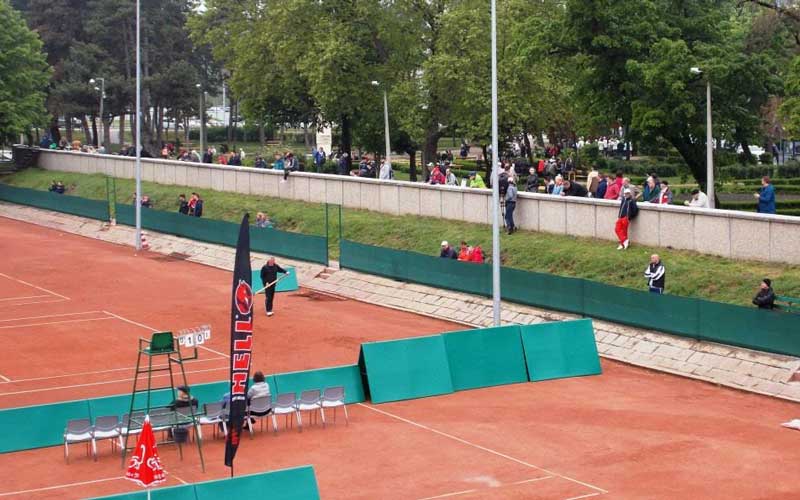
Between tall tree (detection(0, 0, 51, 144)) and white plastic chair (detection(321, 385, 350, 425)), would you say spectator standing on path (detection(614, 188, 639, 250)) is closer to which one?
white plastic chair (detection(321, 385, 350, 425))

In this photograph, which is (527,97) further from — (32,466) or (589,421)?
(32,466)

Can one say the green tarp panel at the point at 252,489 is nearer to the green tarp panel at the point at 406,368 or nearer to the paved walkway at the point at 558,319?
the green tarp panel at the point at 406,368

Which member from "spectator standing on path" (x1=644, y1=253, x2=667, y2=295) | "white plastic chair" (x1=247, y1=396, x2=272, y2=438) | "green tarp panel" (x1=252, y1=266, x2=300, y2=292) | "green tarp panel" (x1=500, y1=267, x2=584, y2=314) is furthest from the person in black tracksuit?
"white plastic chair" (x1=247, y1=396, x2=272, y2=438)

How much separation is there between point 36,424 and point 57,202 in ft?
133

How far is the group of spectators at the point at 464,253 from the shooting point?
39.6m

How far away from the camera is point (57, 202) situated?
63.8 meters

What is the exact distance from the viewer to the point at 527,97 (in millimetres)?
58719

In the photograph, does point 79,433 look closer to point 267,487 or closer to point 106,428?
point 106,428

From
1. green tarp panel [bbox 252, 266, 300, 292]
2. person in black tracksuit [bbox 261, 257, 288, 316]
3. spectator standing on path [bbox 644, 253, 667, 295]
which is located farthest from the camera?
green tarp panel [bbox 252, 266, 300, 292]

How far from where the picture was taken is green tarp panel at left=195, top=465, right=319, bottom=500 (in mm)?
18219

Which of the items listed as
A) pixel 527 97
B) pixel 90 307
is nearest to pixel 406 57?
pixel 527 97

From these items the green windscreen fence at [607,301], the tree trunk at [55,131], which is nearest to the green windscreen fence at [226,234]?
the green windscreen fence at [607,301]

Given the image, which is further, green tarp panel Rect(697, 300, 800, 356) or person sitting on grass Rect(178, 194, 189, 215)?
person sitting on grass Rect(178, 194, 189, 215)

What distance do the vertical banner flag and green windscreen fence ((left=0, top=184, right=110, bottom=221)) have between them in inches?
1648
